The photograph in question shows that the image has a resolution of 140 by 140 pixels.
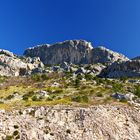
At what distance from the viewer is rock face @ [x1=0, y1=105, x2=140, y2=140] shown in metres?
53.9

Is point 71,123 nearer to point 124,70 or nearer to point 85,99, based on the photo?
point 85,99

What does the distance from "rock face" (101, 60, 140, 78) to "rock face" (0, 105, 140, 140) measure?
7961cm

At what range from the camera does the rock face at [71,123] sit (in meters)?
53.9

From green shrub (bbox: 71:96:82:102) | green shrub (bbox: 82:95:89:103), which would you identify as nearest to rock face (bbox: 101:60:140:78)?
green shrub (bbox: 82:95:89:103)

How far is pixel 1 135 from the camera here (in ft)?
170

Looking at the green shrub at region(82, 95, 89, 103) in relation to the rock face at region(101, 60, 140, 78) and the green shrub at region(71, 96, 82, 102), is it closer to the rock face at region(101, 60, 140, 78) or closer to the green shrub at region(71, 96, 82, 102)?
the green shrub at region(71, 96, 82, 102)

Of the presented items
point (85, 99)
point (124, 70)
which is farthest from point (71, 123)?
point (124, 70)

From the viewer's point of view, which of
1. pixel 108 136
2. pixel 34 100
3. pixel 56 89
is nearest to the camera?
pixel 108 136

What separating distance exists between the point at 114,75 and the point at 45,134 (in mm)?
93755

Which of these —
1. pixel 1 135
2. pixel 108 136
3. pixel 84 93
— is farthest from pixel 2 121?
pixel 84 93

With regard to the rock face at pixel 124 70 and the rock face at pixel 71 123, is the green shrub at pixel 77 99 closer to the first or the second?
the rock face at pixel 71 123

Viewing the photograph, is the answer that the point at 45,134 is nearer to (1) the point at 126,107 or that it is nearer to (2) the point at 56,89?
(1) the point at 126,107

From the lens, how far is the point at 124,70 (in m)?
147

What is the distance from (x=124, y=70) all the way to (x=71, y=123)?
92811 millimetres
